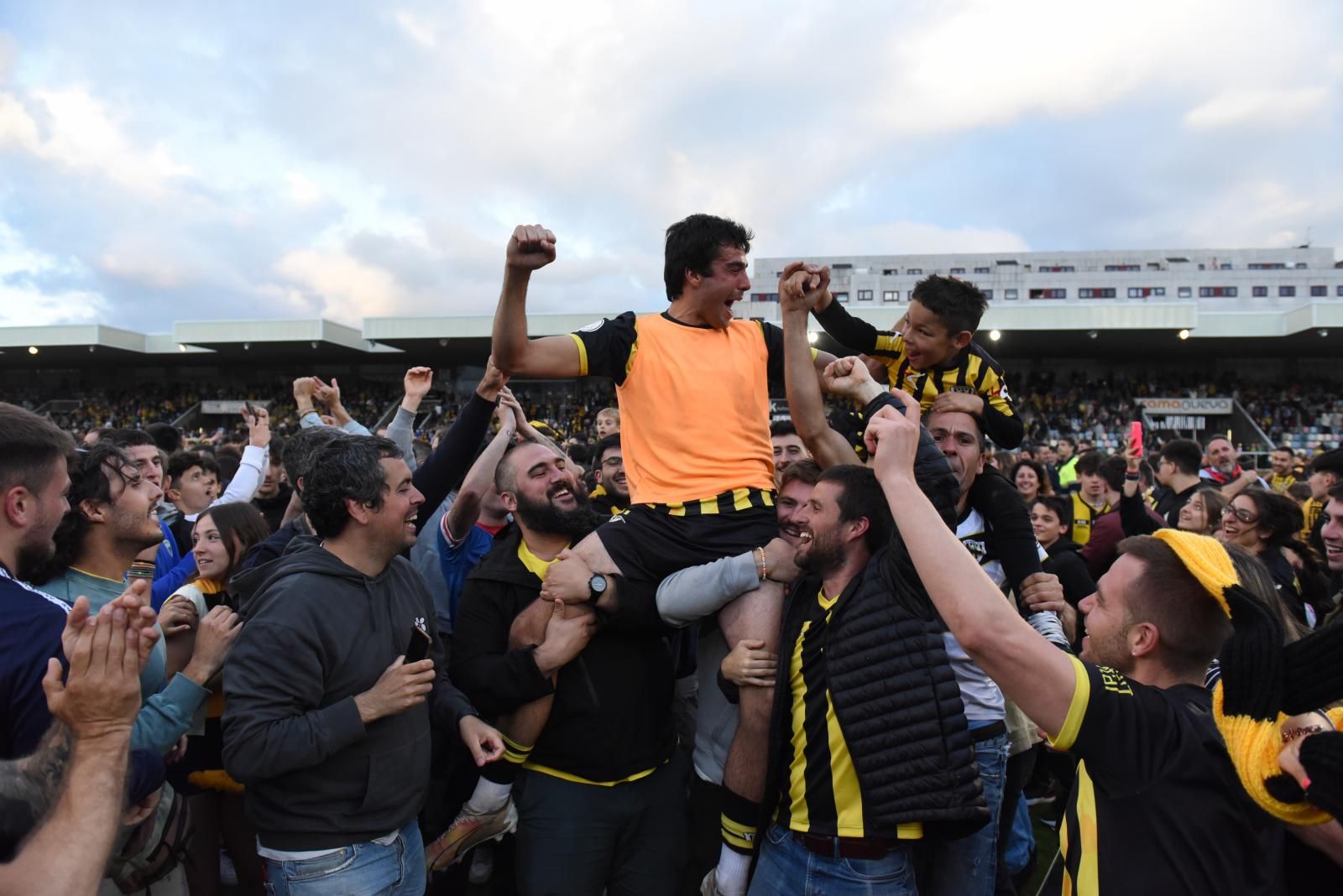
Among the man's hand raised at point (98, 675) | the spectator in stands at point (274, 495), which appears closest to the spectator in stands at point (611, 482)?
the spectator in stands at point (274, 495)

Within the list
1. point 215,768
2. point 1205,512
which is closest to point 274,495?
point 215,768

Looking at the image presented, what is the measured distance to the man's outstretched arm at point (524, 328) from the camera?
8.53 ft

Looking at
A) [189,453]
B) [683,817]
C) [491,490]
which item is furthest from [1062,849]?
[189,453]

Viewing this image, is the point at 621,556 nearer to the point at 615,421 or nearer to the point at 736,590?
the point at 736,590

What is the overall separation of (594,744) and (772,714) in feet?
2.44

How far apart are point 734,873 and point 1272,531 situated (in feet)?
13.8

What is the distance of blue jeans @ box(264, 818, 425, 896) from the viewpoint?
2.34m

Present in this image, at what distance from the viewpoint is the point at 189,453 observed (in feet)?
17.9

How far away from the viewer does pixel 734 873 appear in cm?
273

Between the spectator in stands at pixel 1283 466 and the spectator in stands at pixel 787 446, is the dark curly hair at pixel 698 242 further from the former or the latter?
the spectator in stands at pixel 1283 466

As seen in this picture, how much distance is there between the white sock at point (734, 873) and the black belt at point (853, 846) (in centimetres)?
36

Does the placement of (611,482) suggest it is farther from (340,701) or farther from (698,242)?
(340,701)

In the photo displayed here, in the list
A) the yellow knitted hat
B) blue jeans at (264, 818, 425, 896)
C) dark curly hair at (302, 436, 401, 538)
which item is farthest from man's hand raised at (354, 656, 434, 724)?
the yellow knitted hat

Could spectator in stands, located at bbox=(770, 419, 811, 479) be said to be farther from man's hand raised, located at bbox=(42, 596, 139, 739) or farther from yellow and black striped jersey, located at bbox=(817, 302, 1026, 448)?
man's hand raised, located at bbox=(42, 596, 139, 739)
